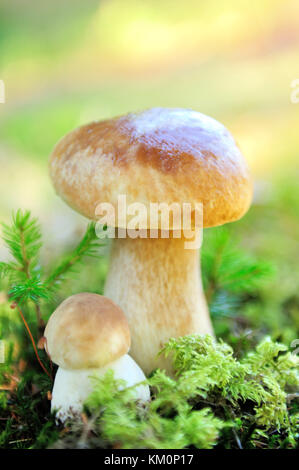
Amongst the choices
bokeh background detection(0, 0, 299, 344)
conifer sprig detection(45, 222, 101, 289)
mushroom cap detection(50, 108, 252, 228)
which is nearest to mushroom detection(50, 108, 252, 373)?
mushroom cap detection(50, 108, 252, 228)

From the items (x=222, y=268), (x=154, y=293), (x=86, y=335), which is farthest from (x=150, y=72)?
(x=86, y=335)

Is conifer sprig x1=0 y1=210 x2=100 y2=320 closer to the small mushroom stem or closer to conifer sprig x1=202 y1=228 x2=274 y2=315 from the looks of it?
the small mushroom stem

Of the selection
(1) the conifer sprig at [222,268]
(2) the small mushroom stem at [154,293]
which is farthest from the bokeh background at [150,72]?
(2) the small mushroom stem at [154,293]

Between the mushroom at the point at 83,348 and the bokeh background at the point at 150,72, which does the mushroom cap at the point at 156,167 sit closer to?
the mushroom at the point at 83,348

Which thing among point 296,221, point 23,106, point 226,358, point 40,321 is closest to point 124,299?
point 40,321

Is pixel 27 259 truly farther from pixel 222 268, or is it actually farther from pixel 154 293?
pixel 222 268
